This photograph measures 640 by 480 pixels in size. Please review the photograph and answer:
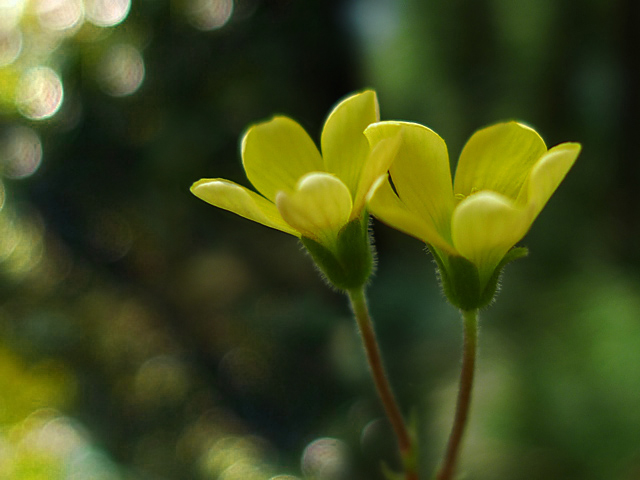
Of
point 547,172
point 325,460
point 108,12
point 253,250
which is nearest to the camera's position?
point 547,172

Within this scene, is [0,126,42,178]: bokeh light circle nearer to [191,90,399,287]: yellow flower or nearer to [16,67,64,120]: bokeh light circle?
[16,67,64,120]: bokeh light circle

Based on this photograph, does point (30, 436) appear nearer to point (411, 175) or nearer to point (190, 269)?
point (190, 269)

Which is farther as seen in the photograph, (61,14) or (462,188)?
(61,14)

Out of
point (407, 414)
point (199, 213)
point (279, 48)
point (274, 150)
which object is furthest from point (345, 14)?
point (274, 150)

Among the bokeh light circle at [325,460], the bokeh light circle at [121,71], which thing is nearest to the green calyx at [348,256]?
the bokeh light circle at [325,460]

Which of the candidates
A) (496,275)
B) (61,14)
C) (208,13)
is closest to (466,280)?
(496,275)

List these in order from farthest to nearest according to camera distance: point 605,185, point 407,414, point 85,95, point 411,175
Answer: point 605,185, point 85,95, point 407,414, point 411,175

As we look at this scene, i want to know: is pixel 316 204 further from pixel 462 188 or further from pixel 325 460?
pixel 325 460

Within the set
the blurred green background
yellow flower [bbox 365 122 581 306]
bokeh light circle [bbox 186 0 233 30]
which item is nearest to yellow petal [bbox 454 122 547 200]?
yellow flower [bbox 365 122 581 306]
